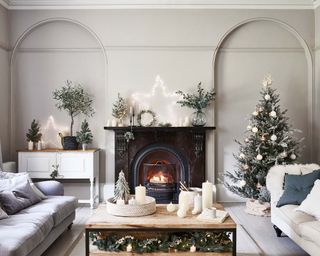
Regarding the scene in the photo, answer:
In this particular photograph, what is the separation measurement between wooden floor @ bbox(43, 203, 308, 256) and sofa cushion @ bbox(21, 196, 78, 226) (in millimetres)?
297

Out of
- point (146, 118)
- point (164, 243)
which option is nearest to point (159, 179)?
point (146, 118)

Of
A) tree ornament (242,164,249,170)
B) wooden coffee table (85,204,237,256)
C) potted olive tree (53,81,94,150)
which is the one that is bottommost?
wooden coffee table (85,204,237,256)

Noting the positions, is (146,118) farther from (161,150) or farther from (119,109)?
(161,150)

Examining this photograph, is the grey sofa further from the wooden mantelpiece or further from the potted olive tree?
the wooden mantelpiece

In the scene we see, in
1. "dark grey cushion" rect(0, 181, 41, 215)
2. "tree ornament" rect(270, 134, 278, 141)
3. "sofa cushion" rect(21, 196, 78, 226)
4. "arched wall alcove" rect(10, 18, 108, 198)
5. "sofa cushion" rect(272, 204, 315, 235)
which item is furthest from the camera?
"arched wall alcove" rect(10, 18, 108, 198)

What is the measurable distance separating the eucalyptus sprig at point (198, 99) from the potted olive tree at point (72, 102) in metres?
1.55

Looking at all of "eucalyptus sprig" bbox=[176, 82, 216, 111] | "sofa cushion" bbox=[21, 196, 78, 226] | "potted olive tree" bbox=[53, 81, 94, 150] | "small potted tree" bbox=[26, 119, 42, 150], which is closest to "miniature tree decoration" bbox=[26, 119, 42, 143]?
"small potted tree" bbox=[26, 119, 42, 150]

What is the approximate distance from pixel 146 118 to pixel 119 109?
48 centimetres

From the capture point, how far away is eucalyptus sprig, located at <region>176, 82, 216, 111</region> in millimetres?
5887

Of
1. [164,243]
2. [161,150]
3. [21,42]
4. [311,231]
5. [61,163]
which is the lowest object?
[164,243]

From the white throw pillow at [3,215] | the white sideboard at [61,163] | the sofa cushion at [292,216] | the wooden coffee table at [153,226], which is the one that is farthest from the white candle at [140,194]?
the white sideboard at [61,163]

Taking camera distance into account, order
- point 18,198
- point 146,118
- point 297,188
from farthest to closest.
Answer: point 146,118, point 297,188, point 18,198

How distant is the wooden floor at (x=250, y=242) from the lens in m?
3.85

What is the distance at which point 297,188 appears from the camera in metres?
4.04
